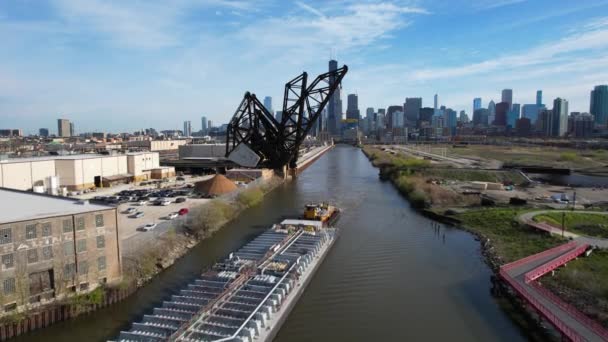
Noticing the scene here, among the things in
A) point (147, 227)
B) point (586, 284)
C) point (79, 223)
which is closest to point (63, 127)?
point (147, 227)

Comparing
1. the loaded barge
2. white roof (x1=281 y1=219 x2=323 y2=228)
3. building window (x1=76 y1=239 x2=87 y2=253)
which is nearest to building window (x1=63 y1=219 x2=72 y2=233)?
building window (x1=76 y1=239 x2=87 y2=253)

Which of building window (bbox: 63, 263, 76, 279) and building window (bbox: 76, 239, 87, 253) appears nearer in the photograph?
building window (bbox: 63, 263, 76, 279)

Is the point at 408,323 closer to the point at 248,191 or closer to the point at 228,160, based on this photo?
the point at 248,191

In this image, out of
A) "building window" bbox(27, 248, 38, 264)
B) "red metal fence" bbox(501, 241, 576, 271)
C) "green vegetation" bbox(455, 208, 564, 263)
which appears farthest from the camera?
"green vegetation" bbox(455, 208, 564, 263)

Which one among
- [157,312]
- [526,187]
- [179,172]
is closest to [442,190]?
[526,187]

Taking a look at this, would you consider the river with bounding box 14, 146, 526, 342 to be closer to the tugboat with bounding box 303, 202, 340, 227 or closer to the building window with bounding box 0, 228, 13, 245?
the tugboat with bounding box 303, 202, 340, 227

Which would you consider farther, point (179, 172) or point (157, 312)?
point (179, 172)
